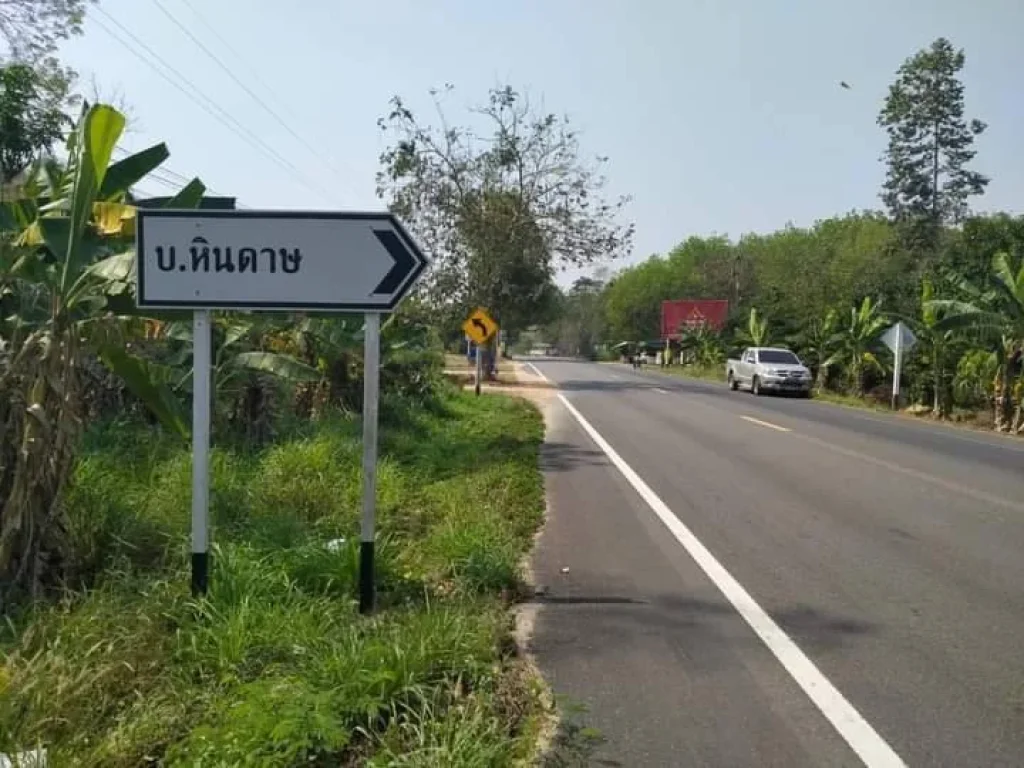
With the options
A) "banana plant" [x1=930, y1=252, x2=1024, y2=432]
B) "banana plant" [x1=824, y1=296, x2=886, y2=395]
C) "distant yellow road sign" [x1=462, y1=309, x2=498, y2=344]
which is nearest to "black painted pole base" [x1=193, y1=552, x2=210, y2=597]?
"distant yellow road sign" [x1=462, y1=309, x2=498, y2=344]

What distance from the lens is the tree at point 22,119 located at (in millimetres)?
20438

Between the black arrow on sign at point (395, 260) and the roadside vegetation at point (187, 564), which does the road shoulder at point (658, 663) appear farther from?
the black arrow on sign at point (395, 260)

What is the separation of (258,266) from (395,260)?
736 mm

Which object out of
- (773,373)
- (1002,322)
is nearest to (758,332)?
(773,373)

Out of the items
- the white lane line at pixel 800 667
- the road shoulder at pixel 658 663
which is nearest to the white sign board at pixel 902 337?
the white lane line at pixel 800 667

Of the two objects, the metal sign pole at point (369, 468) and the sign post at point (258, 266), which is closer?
the sign post at point (258, 266)

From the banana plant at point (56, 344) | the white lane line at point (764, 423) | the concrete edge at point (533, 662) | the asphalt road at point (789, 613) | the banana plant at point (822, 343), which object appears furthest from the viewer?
the banana plant at point (822, 343)

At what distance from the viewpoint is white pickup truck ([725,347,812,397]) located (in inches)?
1303

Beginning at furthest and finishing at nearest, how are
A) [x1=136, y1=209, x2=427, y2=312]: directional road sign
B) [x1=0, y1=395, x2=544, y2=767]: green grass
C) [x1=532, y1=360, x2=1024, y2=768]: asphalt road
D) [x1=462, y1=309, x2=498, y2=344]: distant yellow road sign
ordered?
1. [x1=462, y1=309, x2=498, y2=344]: distant yellow road sign
2. [x1=136, y1=209, x2=427, y2=312]: directional road sign
3. [x1=532, y1=360, x2=1024, y2=768]: asphalt road
4. [x1=0, y1=395, x2=544, y2=767]: green grass

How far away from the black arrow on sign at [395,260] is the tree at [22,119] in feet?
58.6

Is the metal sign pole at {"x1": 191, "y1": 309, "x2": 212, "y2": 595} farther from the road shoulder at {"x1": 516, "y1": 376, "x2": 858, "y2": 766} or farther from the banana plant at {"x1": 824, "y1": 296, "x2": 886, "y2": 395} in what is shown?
the banana plant at {"x1": 824, "y1": 296, "x2": 886, "y2": 395}

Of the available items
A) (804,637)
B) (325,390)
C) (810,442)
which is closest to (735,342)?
(810,442)

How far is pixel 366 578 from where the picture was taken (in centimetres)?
523

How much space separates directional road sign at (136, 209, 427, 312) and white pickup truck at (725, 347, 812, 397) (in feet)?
98.2
